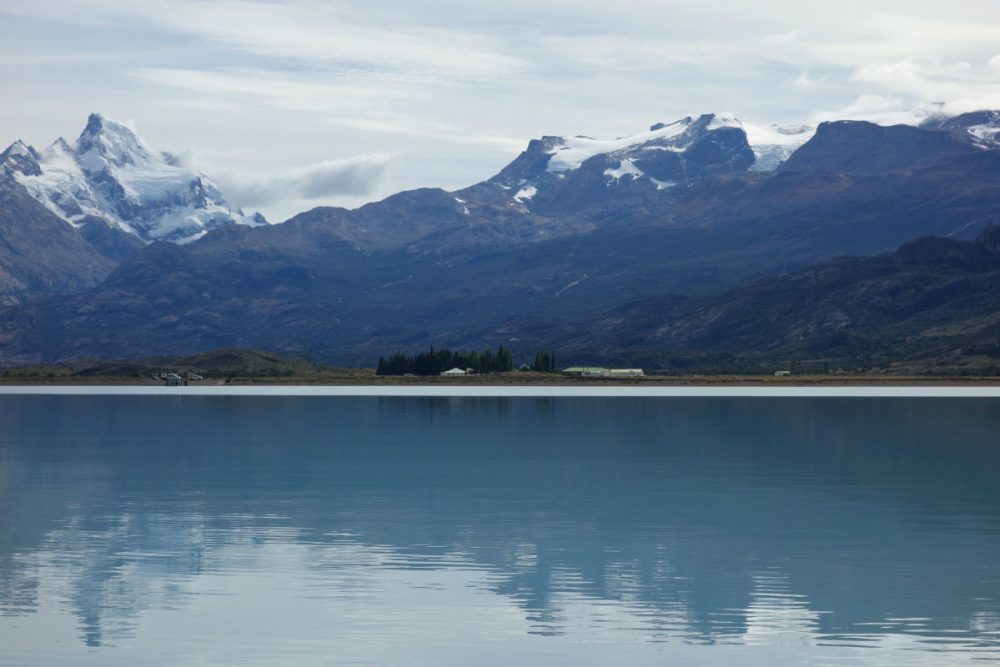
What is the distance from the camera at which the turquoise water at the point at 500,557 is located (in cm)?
4544

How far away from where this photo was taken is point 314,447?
433 feet

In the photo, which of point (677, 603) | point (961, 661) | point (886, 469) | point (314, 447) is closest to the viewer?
point (961, 661)

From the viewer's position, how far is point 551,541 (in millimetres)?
67562

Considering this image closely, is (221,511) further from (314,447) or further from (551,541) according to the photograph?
(314,447)

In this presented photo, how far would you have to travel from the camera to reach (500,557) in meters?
62.3

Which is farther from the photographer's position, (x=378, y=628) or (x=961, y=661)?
(x=378, y=628)

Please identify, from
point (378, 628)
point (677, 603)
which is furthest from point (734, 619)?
point (378, 628)

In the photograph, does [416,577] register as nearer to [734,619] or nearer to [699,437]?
[734,619]

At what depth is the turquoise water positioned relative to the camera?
45.4 m

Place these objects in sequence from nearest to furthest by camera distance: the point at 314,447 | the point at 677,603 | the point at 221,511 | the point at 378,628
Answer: the point at 378,628 → the point at 677,603 → the point at 221,511 → the point at 314,447

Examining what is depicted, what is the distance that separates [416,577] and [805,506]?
3329cm

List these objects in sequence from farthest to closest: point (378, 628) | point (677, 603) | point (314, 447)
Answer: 1. point (314, 447)
2. point (677, 603)
3. point (378, 628)

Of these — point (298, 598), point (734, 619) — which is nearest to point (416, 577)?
point (298, 598)

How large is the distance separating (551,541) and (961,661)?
90.6ft
